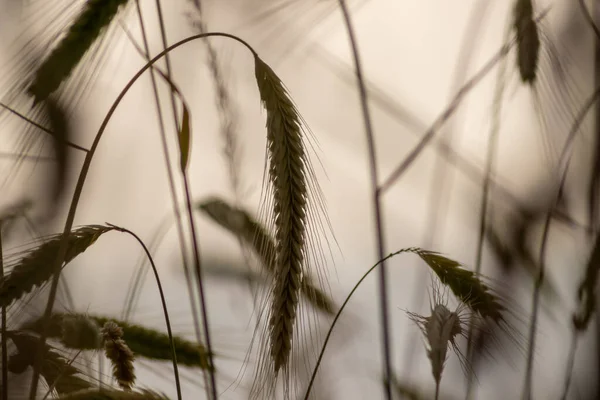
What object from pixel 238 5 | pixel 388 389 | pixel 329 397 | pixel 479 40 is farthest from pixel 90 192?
pixel 479 40

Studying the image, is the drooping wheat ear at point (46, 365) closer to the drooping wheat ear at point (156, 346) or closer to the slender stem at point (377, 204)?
the drooping wheat ear at point (156, 346)

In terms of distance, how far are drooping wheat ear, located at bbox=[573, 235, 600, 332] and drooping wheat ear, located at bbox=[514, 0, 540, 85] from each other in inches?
10.9

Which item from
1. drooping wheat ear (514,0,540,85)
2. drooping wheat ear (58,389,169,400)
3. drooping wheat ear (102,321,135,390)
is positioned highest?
drooping wheat ear (514,0,540,85)

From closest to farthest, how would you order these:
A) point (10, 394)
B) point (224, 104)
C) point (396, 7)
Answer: point (10, 394), point (224, 104), point (396, 7)

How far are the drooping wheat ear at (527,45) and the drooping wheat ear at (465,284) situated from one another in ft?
1.26

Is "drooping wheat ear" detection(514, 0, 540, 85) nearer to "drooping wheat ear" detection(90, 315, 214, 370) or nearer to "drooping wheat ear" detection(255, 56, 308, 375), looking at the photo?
"drooping wheat ear" detection(255, 56, 308, 375)

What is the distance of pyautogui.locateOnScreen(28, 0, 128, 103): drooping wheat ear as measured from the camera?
1.92ft

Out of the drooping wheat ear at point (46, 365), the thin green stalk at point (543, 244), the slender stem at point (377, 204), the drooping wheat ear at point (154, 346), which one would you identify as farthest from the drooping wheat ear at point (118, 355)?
the thin green stalk at point (543, 244)

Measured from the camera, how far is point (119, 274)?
1.30 m

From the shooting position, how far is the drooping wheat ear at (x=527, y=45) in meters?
0.95

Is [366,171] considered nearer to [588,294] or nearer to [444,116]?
[444,116]

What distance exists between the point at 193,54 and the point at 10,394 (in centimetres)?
83

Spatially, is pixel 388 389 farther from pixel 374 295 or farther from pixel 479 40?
pixel 479 40

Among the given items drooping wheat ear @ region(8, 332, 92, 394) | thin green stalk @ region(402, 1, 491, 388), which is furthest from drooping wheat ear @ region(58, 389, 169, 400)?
thin green stalk @ region(402, 1, 491, 388)
